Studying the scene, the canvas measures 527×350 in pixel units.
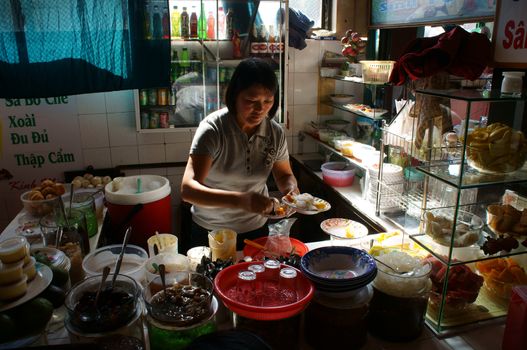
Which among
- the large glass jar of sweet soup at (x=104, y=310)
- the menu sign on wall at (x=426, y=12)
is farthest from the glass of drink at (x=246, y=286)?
the menu sign on wall at (x=426, y=12)

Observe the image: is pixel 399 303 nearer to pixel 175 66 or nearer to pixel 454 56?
pixel 454 56

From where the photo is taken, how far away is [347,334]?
1354 mm

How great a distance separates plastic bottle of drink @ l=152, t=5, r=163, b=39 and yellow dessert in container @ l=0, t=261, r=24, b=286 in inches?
94.8

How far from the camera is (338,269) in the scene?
4.97ft

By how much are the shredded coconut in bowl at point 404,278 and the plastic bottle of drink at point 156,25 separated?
2.53m

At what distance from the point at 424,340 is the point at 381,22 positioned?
261 cm

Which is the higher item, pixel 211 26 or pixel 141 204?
pixel 211 26

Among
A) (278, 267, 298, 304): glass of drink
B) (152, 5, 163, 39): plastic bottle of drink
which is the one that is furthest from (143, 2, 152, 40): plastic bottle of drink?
(278, 267, 298, 304): glass of drink

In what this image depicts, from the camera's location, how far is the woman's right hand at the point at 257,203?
6.55ft

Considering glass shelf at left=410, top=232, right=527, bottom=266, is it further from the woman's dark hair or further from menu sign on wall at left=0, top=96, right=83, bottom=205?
menu sign on wall at left=0, top=96, right=83, bottom=205

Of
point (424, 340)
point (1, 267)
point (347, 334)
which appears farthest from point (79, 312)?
point (424, 340)

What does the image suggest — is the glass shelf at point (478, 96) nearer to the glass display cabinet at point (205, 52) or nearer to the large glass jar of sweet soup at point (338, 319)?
the large glass jar of sweet soup at point (338, 319)

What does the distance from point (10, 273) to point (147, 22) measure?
2.49 meters

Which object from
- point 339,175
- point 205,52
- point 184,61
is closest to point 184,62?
point 184,61
